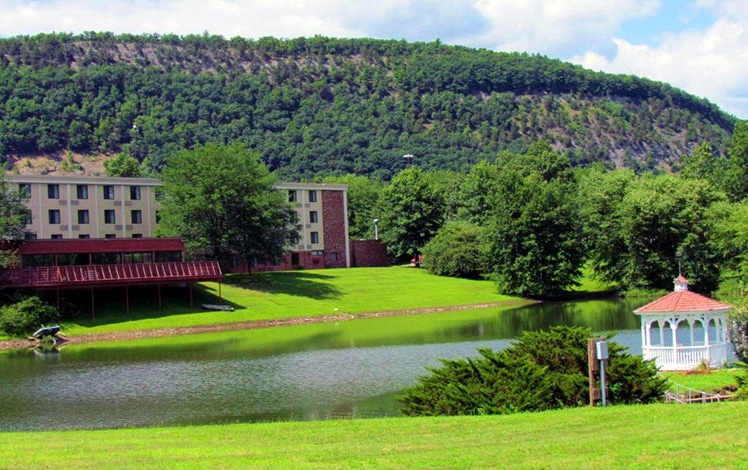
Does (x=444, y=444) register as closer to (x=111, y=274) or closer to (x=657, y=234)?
(x=111, y=274)

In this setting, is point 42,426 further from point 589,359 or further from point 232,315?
point 232,315

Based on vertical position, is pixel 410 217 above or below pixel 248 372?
above

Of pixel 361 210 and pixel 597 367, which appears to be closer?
pixel 597 367

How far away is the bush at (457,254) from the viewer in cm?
9275

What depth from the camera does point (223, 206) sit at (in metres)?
80.2

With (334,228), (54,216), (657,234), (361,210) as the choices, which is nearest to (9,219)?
(54,216)

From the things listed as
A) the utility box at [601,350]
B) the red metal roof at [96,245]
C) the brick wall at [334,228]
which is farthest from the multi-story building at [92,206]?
the utility box at [601,350]

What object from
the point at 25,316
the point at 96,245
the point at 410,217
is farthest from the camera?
the point at 410,217

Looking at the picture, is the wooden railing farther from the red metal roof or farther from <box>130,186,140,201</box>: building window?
<box>130,186,140,201</box>: building window

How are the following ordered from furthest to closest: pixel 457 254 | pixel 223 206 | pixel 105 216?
pixel 457 254 < pixel 105 216 < pixel 223 206

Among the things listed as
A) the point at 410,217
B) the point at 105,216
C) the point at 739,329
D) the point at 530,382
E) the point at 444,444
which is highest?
the point at 105,216

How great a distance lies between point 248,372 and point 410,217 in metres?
65.8

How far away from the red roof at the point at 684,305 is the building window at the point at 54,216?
6230cm

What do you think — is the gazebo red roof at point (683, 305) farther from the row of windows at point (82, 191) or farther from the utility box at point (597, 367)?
the row of windows at point (82, 191)
